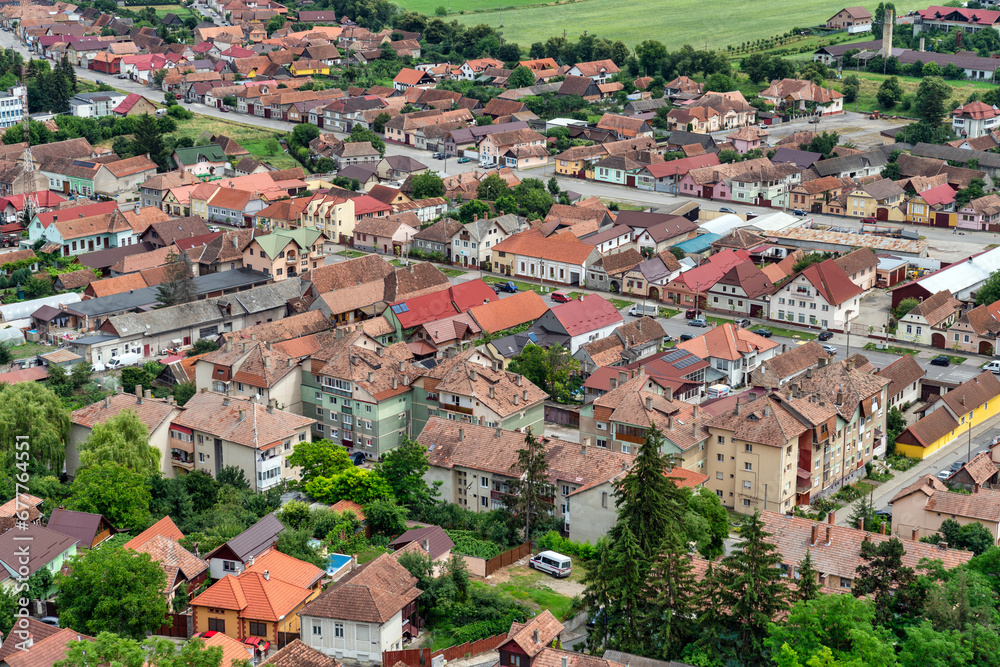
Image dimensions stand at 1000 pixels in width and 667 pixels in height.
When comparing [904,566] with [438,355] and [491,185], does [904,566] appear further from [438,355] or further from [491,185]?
[491,185]

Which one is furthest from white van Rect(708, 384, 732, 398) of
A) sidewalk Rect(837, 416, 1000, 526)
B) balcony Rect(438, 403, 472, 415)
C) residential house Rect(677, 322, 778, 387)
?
balcony Rect(438, 403, 472, 415)

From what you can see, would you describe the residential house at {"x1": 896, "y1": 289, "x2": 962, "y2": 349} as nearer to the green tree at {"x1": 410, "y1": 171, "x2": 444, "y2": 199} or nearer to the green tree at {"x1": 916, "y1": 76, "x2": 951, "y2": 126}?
the green tree at {"x1": 410, "y1": 171, "x2": 444, "y2": 199}

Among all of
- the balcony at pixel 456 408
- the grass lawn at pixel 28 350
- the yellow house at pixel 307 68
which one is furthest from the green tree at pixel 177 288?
the yellow house at pixel 307 68

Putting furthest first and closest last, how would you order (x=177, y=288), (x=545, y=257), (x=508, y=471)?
(x=545, y=257) < (x=177, y=288) < (x=508, y=471)

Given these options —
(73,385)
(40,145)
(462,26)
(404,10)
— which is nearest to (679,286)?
(73,385)

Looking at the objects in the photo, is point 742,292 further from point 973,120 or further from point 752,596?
point 973,120

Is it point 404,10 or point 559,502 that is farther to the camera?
point 404,10

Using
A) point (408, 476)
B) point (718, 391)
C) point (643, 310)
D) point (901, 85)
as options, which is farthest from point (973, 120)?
point (408, 476)
